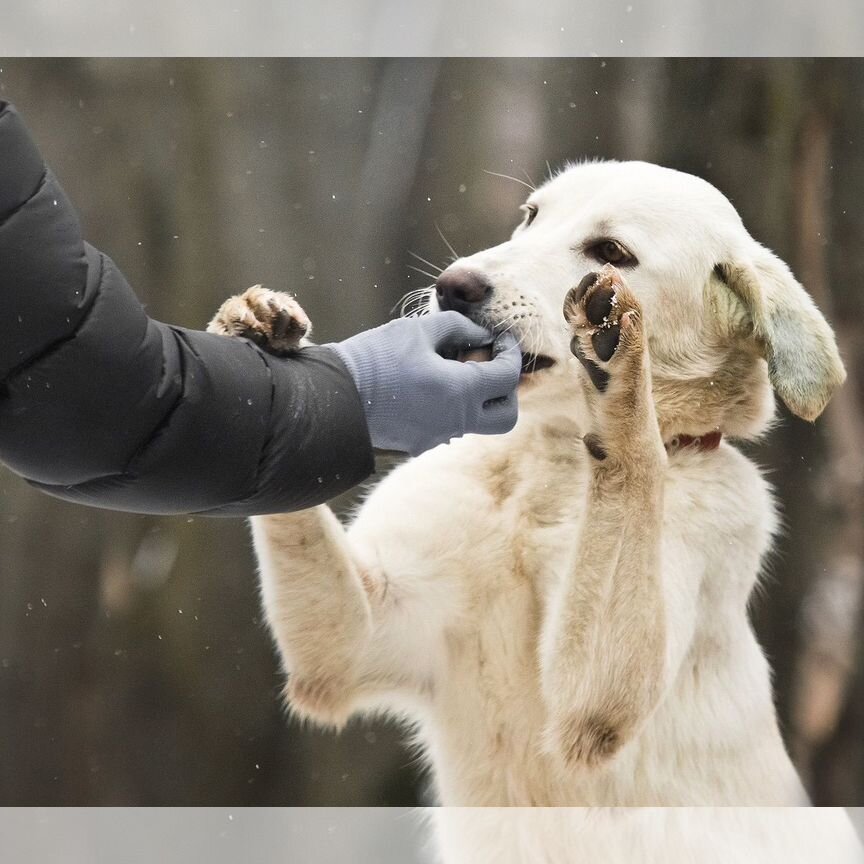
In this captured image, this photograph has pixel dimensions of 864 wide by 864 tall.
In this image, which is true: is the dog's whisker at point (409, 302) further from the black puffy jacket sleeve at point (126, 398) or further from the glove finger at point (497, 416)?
the black puffy jacket sleeve at point (126, 398)

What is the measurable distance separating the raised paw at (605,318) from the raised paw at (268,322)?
16.9 inches

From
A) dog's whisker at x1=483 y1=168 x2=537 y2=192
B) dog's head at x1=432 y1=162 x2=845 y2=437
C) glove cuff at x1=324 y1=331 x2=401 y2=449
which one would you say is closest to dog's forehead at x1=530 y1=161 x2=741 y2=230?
dog's head at x1=432 y1=162 x2=845 y2=437

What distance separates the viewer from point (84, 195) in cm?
256

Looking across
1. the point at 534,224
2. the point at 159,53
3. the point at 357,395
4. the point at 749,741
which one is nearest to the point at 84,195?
the point at 159,53

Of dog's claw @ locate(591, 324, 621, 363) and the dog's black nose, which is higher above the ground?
dog's claw @ locate(591, 324, 621, 363)

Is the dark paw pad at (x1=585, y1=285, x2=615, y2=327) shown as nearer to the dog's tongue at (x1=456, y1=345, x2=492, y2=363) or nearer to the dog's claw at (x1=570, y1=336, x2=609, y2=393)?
the dog's claw at (x1=570, y1=336, x2=609, y2=393)

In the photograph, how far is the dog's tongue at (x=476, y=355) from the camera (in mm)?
1911

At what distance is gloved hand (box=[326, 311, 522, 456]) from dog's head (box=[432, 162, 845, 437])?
0.14 metres

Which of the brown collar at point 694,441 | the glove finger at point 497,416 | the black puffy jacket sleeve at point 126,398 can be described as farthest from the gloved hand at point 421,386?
the brown collar at point 694,441

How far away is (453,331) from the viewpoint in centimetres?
188

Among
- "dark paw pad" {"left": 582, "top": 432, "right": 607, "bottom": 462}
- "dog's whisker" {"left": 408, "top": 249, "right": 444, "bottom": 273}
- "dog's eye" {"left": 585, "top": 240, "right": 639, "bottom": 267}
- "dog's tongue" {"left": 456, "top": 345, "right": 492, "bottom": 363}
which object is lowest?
"dog's whisker" {"left": 408, "top": 249, "right": 444, "bottom": 273}

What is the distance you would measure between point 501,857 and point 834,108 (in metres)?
1.79

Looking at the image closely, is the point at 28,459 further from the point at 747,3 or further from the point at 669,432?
the point at 747,3

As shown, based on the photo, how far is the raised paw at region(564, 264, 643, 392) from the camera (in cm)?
173
